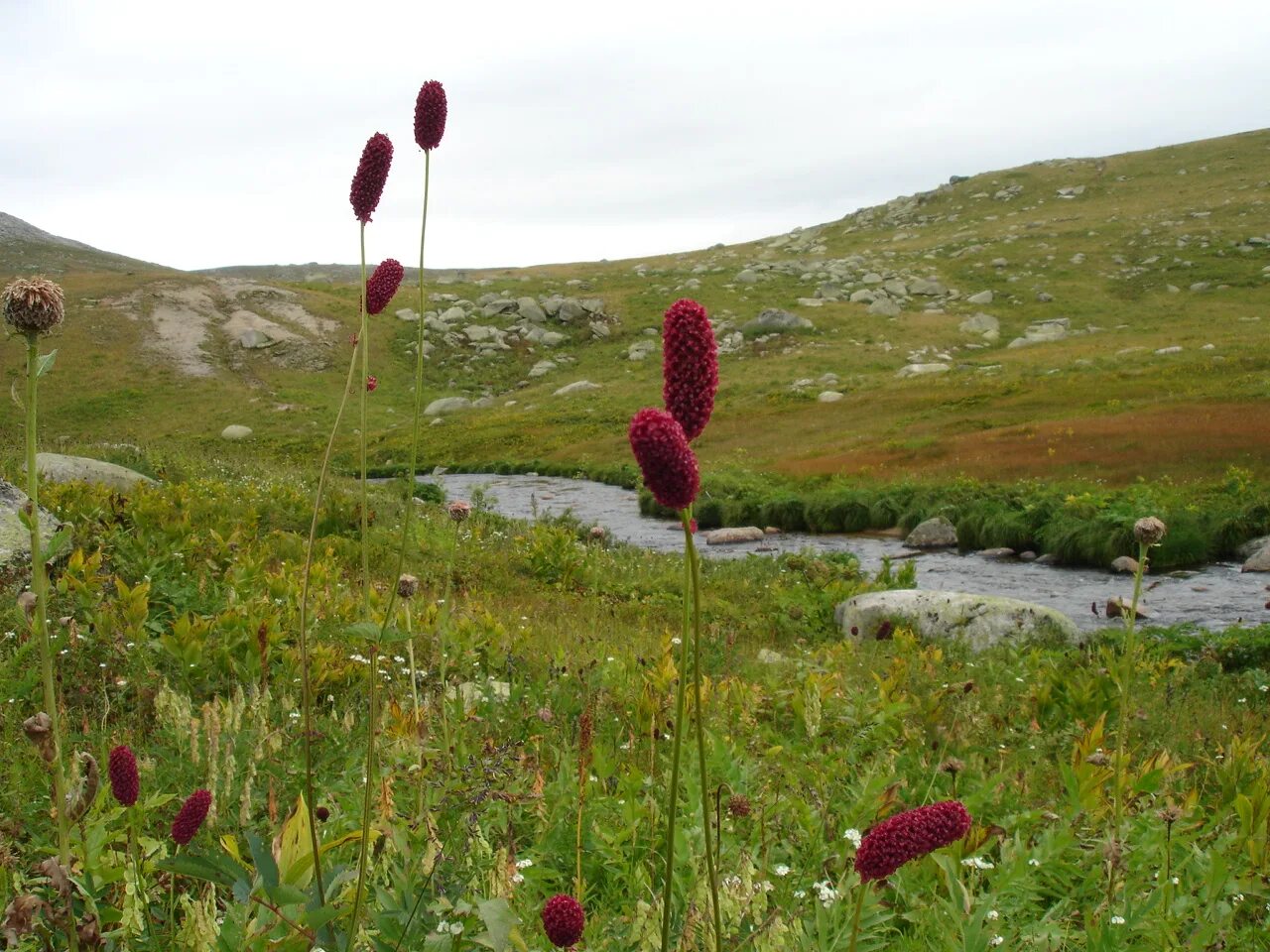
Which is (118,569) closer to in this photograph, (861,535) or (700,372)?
(700,372)

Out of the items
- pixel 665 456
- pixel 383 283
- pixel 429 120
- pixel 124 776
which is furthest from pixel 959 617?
pixel 665 456

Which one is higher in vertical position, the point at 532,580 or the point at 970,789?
the point at 970,789

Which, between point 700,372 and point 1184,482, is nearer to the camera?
point 700,372

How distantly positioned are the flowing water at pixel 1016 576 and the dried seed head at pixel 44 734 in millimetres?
9894

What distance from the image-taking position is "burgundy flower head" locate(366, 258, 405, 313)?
288 centimetres

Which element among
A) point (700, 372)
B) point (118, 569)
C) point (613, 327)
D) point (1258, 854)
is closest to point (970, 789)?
point (1258, 854)

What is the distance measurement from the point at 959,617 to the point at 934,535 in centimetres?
1013

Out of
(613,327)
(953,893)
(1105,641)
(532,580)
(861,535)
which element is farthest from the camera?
(613,327)

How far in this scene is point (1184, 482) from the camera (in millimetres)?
21422

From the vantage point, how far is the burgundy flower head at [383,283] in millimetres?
2875

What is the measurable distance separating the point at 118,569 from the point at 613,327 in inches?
2416

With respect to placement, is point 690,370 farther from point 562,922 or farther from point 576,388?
point 576,388

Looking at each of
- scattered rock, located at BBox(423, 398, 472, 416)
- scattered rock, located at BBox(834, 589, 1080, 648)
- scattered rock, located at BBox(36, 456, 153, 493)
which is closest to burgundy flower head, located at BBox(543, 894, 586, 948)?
scattered rock, located at BBox(834, 589, 1080, 648)

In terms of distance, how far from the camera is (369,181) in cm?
263
